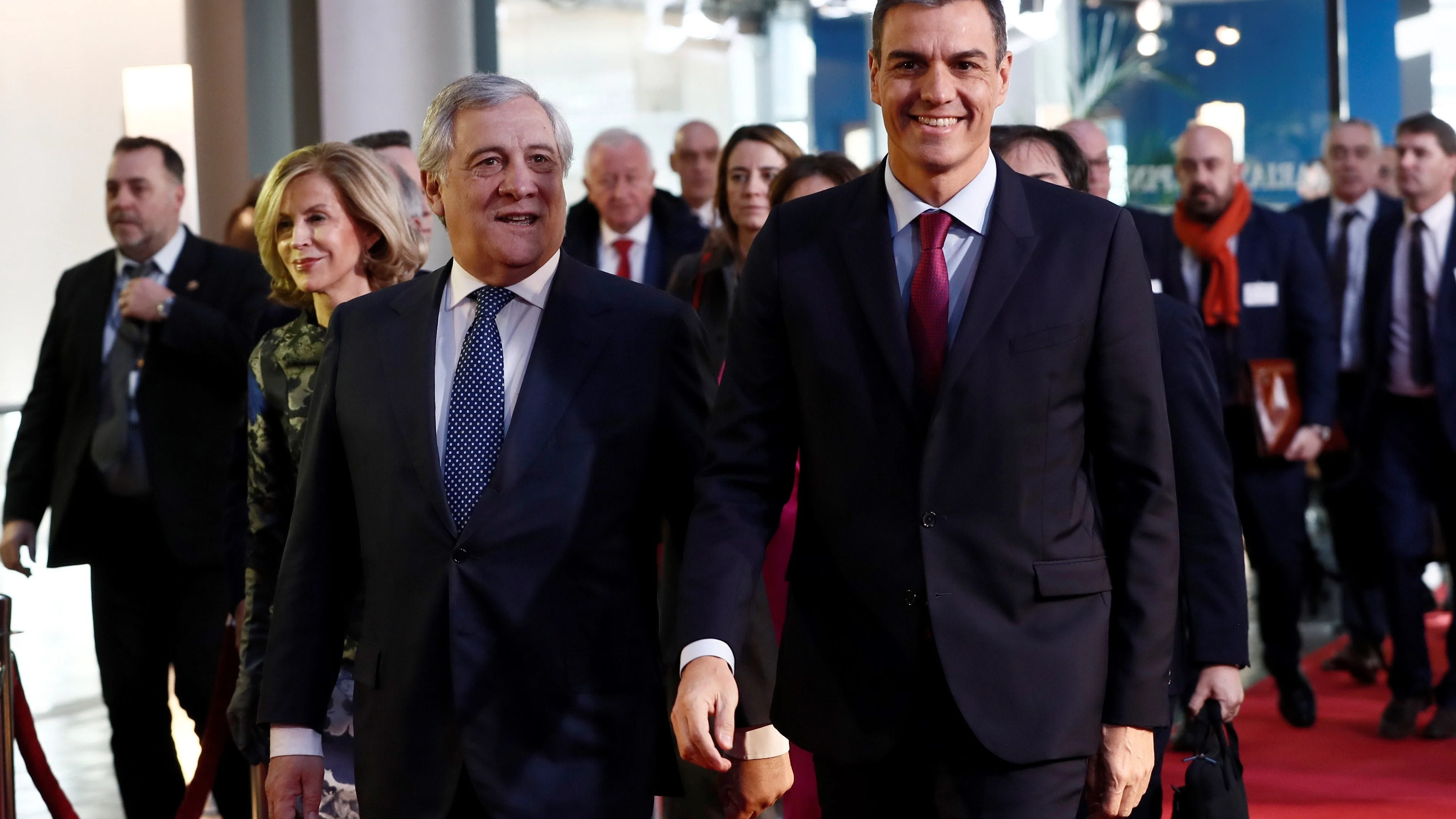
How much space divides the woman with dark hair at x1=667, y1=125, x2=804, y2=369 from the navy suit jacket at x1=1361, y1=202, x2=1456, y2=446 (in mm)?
2397

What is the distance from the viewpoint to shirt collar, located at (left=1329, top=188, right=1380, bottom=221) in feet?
25.2

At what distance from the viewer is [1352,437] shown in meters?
7.10

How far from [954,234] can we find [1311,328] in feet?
14.3

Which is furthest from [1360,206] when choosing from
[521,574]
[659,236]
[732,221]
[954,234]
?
[521,574]

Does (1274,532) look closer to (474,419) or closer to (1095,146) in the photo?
(1095,146)

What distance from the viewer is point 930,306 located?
7.25 ft

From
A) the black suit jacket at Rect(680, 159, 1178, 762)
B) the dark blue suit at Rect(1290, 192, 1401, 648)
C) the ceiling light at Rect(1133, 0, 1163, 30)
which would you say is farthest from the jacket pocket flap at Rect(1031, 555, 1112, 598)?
the ceiling light at Rect(1133, 0, 1163, 30)

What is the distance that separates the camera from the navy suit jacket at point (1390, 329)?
5.99 meters

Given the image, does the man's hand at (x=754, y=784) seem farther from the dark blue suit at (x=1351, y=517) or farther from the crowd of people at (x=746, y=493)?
the dark blue suit at (x=1351, y=517)

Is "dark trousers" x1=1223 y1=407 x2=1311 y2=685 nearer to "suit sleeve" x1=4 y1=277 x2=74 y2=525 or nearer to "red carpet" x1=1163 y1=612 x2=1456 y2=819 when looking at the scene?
"red carpet" x1=1163 y1=612 x2=1456 y2=819

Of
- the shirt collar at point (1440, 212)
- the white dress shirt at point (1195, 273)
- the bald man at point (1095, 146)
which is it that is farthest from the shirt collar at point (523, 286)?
the shirt collar at point (1440, 212)

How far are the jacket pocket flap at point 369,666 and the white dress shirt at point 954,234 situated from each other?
1.61 ft

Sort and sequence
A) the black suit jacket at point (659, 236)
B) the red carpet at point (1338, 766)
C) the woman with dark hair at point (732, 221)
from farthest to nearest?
1. the black suit jacket at point (659, 236)
2. the red carpet at point (1338, 766)
3. the woman with dark hair at point (732, 221)

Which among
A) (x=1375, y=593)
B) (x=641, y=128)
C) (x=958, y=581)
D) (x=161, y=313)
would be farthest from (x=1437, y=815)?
(x=641, y=128)
